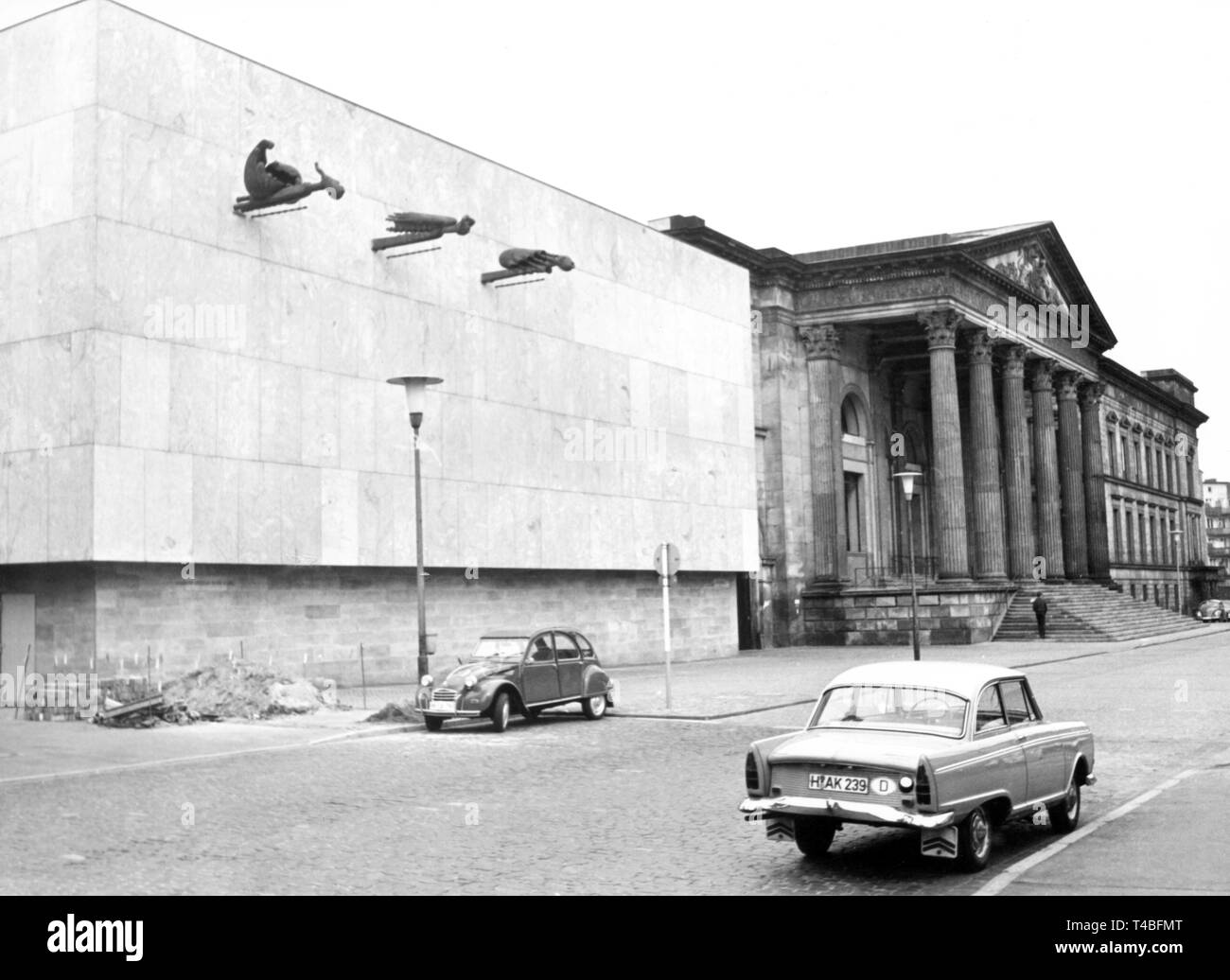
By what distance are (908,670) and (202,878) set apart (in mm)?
5157

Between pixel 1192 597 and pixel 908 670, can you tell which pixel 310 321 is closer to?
pixel 908 670

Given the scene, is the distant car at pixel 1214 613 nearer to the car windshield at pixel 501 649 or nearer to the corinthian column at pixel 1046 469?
the corinthian column at pixel 1046 469

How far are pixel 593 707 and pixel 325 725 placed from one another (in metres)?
4.01

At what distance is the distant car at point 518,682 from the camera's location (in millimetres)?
18125

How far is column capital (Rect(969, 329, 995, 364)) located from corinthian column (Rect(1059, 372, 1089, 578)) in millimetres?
12861

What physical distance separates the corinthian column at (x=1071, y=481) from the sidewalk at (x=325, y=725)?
26926 millimetres

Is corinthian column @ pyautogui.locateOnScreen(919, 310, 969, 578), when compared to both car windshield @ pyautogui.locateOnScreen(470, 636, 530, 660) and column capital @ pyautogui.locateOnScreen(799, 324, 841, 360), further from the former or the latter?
car windshield @ pyautogui.locateOnScreen(470, 636, 530, 660)

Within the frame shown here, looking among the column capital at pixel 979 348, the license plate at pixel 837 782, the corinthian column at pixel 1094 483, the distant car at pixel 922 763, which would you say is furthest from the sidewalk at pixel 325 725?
the corinthian column at pixel 1094 483

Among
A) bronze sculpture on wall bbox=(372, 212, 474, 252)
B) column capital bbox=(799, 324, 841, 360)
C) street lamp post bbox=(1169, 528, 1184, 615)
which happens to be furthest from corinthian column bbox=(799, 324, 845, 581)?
street lamp post bbox=(1169, 528, 1184, 615)

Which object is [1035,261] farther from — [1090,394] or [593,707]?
[593,707]

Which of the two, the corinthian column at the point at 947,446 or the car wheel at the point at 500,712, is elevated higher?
the corinthian column at the point at 947,446

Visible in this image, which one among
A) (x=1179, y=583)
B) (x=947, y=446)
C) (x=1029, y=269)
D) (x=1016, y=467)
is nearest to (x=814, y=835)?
(x=947, y=446)

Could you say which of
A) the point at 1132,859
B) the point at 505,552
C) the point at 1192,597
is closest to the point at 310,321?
the point at 505,552

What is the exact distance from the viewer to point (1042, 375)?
187 ft
